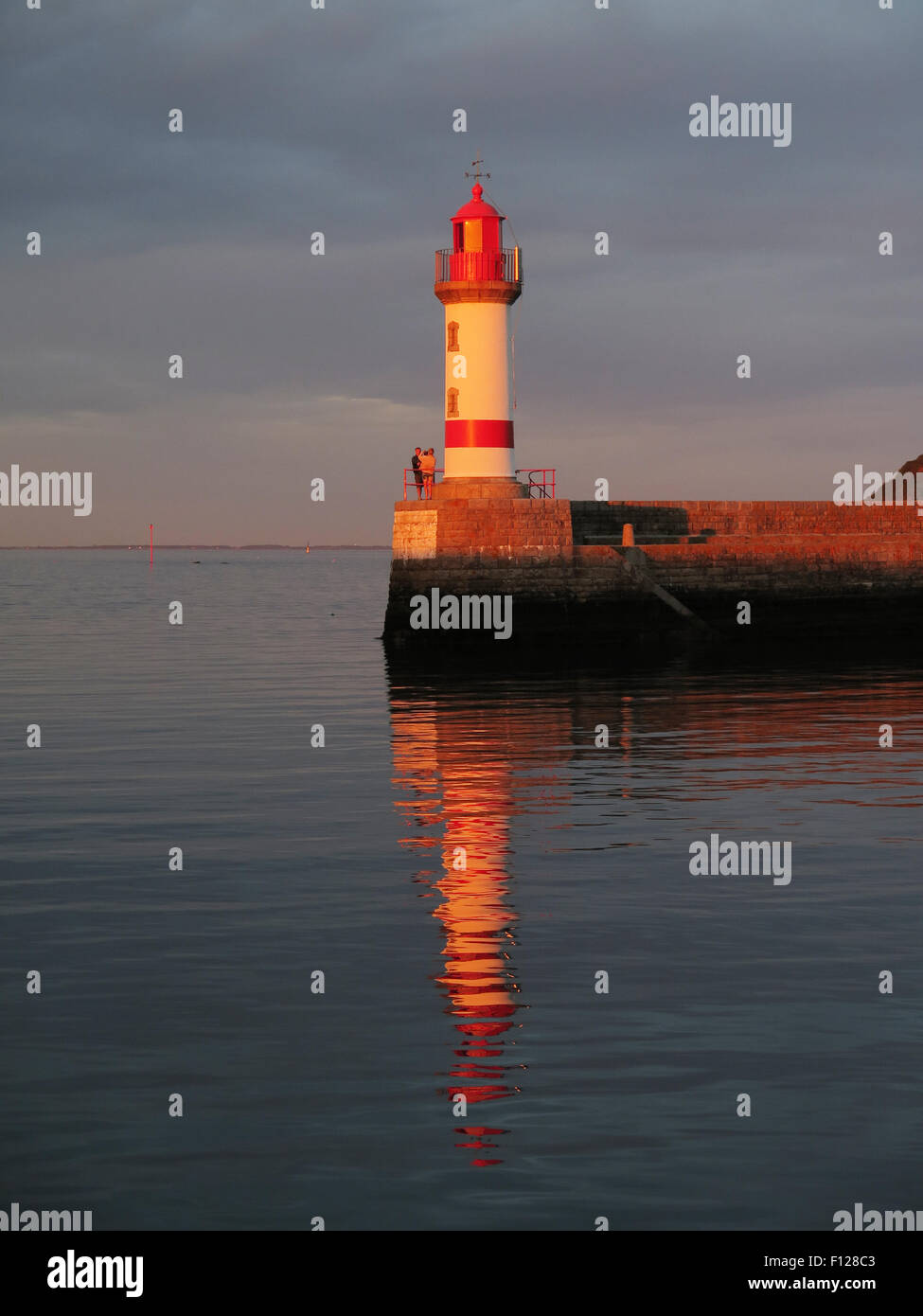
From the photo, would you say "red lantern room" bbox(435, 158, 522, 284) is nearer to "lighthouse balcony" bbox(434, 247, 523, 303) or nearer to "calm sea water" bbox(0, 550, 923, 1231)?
"lighthouse balcony" bbox(434, 247, 523, 303)

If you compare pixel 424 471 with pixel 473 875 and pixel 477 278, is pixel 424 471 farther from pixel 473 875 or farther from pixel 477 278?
pixel 473 875

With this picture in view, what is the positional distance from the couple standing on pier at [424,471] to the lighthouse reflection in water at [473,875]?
14105 mm

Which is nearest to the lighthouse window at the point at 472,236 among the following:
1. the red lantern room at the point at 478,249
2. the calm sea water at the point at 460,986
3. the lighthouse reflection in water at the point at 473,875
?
the red lantern room at the point at 478,249

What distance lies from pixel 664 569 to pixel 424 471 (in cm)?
636

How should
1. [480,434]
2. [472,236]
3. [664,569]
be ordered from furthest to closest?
[472,236] → [480,434] → [664,569]

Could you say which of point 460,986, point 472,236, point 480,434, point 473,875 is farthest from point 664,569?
point 460,986

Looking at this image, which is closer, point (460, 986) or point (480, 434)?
point (460, 986)

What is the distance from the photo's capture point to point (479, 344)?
129 feet

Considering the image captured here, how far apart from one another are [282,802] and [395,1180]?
10482 millimetres

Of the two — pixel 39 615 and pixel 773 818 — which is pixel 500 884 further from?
pixel 39 615

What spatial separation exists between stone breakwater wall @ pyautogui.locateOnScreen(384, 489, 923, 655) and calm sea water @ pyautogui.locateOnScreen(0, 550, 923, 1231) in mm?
15571
